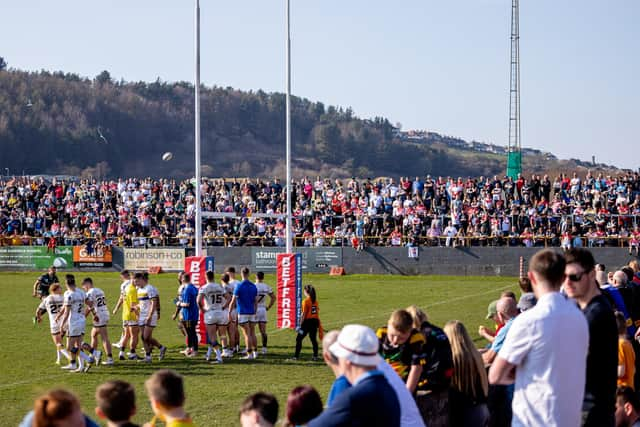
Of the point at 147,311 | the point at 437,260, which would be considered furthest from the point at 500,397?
the point at 437,260

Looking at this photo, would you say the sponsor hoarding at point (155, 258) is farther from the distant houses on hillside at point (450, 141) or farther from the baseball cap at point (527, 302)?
the distant houses on hillside at point (450, 141)

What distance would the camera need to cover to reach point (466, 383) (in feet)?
24.6

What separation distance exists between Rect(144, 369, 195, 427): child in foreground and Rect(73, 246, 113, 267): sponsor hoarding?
139ft

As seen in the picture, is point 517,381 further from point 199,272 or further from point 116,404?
point 199,272

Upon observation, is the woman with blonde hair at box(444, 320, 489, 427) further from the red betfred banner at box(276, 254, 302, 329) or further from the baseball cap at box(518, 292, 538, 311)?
the red betfred banner at box(276, 254, 302, 329)

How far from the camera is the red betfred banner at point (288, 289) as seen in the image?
22297mm

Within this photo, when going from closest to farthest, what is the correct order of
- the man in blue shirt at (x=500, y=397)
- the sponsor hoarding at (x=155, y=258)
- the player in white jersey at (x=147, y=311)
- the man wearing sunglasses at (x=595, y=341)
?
the man wearing sunglasses at (x=595, y=341) < the man in blue shirt at (x=500, y=397) < the player in white jersey at (x=147, y=311) < the sponsor hoarding at (x=155, y=258)

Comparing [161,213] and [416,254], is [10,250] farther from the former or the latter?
[416,254]

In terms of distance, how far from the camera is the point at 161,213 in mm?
48812

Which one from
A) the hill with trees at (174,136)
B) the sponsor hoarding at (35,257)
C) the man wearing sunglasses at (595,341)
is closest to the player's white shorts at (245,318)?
the man wearing sunglasses at (595,341)

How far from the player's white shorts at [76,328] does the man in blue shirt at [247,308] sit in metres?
3.18

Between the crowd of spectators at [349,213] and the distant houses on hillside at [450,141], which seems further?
the distant houses on hillside at [450,141]

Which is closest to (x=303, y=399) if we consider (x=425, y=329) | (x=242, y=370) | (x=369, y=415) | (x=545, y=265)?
(x=369, y=415)

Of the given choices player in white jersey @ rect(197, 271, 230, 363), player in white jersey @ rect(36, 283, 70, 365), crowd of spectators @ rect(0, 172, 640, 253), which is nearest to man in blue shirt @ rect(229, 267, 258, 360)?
player in white jersey @ rect(197, 271, 230, 363)
